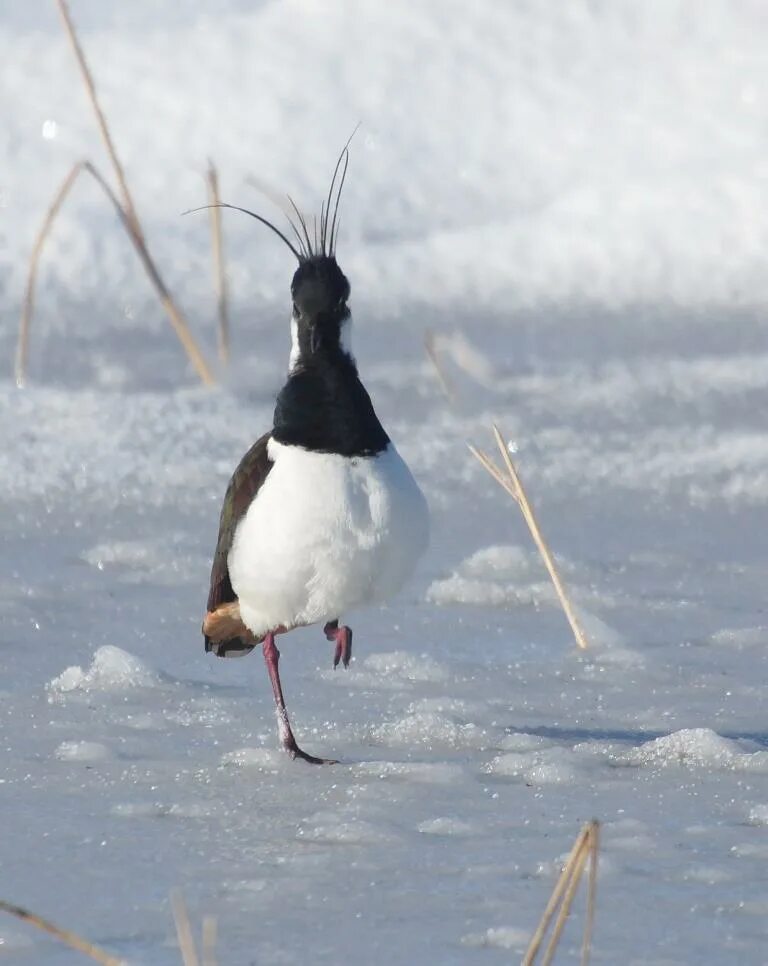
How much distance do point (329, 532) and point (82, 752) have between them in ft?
1.95

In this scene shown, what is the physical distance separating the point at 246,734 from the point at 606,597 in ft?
3.84

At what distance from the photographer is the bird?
2.98 metres

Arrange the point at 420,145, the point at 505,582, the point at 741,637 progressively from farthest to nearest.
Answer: the point at 420,145 < the point at 505,582 < the point at 741,637

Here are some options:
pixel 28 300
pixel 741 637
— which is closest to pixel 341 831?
pixel 741 637

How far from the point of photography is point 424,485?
196 inches

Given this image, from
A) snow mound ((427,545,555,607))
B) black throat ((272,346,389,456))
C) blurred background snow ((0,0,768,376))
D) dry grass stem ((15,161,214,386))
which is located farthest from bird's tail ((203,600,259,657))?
blurred background snow ((0,0,768,376))

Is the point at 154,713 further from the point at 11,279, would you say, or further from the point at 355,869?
the point at 11,279

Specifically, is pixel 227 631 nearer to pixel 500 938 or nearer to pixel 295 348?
pixel 295 348

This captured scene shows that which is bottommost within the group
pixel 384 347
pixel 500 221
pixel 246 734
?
pixel 246 734

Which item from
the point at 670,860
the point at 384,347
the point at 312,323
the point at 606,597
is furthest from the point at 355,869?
the point at 384,347

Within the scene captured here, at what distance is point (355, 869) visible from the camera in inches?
101

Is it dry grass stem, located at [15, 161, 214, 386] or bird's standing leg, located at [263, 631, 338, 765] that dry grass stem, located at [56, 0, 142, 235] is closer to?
dry grass stem, located at [15, 161, 214, 386]

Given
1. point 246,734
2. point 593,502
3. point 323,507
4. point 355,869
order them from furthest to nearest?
point 593,502, point 246,734, point 323,507, point 355,869

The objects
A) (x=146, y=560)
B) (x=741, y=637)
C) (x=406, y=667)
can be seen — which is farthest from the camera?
(x=146, y=560)
